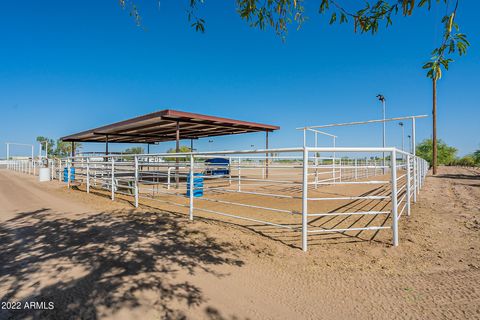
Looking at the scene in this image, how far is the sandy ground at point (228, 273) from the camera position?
231 centimetres

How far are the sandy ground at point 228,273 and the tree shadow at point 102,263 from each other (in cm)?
1

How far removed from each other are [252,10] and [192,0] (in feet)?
2.01

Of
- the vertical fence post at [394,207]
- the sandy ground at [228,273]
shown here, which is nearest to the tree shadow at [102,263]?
the sandy ground at [228,273]

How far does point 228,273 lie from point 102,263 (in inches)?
65.7

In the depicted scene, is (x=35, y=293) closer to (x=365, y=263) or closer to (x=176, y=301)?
(x=176, y=301)

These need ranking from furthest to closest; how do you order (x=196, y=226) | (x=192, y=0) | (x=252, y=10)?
(x=196, y=226) → (x=252, y=10) → (x=192, y=0)

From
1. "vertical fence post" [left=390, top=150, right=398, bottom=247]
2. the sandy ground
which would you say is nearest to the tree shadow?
the sandy ground

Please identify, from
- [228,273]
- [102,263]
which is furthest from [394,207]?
[102,263]

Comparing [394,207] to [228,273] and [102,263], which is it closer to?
[228,273]

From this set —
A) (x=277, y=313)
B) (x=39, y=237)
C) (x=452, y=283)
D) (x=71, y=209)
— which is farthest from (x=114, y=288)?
(x=71, y=209)

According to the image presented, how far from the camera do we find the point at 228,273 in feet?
9.95

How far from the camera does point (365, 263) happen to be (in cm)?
329

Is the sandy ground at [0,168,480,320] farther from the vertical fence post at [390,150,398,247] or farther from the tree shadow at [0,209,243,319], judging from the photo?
the vertical fence post at [390,150,398,247]

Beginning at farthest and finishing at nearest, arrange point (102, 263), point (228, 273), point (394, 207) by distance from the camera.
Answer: point (394, 207) < point (102, 263) < point (228, 273)
